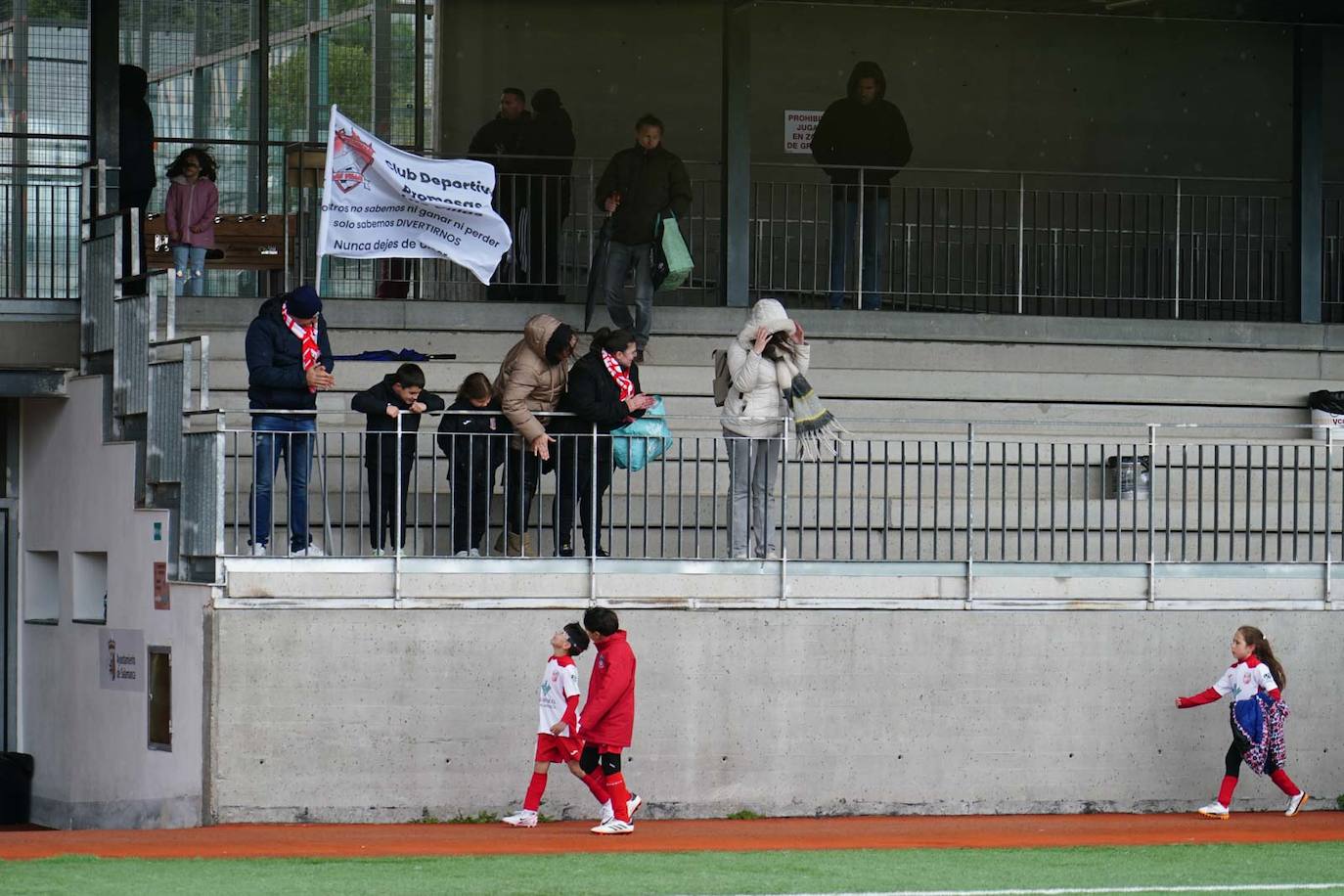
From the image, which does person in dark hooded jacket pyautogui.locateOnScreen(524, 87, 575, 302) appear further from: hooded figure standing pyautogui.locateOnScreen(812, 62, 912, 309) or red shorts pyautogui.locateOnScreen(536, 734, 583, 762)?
red shorts pyautogui.locateOnScreen(536, 734, 583, 762)

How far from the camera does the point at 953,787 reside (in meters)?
15.4

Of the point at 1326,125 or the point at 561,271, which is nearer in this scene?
the point at 561,271

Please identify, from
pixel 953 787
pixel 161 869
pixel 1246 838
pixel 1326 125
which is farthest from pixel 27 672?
pixel 1326 125

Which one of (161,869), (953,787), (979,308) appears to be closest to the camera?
(161,869)

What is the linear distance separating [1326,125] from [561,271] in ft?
30.0

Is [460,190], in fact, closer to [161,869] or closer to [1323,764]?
[161,869]

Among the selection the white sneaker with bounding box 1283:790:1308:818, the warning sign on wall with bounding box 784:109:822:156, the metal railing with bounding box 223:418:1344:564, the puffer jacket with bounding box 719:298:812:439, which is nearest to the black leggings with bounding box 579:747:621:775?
the metal railing with bounding box 223:418:1344:564

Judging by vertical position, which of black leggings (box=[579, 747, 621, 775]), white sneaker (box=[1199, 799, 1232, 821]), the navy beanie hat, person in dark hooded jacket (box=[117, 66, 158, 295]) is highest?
person in dark hooded jacket (box=[117, 66, 158, 295])

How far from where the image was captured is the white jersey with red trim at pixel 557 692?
14.0 meters

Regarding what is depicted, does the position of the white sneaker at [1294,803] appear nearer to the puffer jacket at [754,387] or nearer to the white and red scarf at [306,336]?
the puffer jacket at [754,387]

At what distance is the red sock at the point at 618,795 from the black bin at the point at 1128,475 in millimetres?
4381

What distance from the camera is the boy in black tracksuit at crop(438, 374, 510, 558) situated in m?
14.8

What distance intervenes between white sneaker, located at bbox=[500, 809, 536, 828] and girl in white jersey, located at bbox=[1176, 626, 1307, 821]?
4.50 metres

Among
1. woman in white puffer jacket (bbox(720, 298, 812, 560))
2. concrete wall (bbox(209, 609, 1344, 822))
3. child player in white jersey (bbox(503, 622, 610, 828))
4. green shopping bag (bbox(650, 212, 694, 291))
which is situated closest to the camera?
child player in white jersey (bbox(503, 622, 610, 828))
